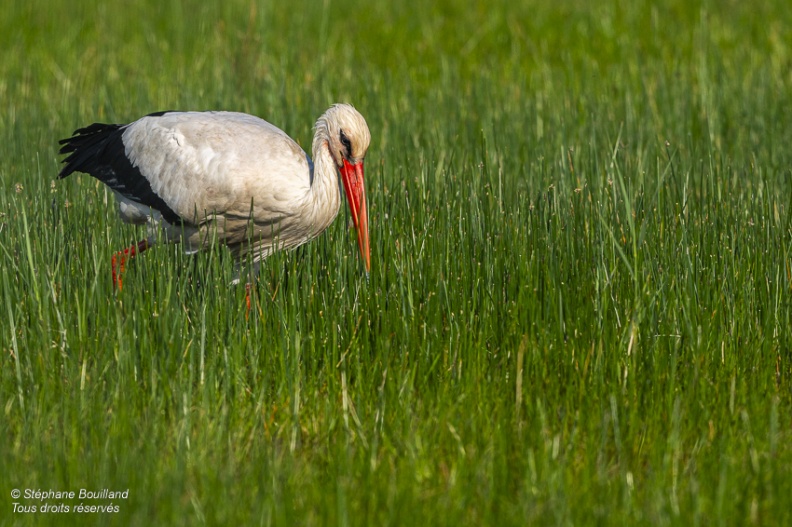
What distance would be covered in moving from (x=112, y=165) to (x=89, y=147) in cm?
33

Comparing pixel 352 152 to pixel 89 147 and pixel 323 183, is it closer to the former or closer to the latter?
pixel 323 183

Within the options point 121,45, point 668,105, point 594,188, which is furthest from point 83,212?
point 121,45

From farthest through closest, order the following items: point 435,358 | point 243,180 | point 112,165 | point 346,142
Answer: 1. point 112,165
2. point 346,142
3. point 243,180
4. point 435,358

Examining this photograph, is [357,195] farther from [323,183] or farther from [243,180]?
[243,180]

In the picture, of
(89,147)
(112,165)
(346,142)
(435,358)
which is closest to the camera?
(435,358)

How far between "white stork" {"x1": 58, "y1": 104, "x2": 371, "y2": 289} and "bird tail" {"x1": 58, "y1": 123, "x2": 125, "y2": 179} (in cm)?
34

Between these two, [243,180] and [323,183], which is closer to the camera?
[243,180]

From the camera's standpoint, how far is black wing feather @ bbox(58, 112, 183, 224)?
15.1ft

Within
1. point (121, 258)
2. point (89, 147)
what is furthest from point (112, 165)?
point (121, 258)

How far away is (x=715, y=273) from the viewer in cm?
406

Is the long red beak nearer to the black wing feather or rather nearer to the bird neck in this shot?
the bird neck

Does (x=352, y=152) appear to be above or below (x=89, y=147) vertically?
below

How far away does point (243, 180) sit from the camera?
13.8 feet

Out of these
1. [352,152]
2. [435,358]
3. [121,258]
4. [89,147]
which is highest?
[89,147]
